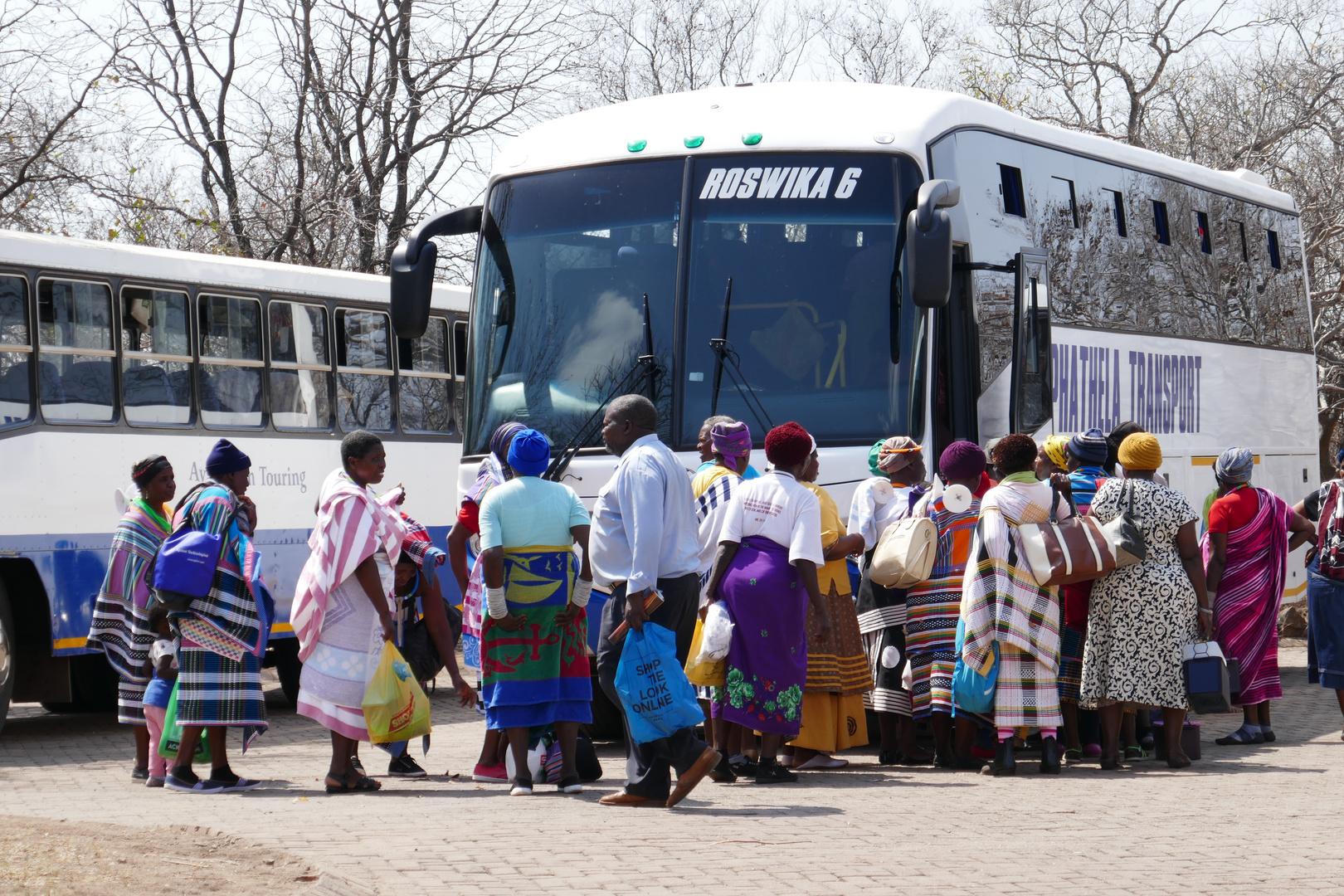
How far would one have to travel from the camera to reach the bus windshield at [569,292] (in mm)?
9344

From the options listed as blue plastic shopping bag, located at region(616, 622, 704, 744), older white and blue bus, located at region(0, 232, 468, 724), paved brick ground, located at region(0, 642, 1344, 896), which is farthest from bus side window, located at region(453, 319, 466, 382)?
blue plastic shopping bag, located at region(616, 622, 704, 744)

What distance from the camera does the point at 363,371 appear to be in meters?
14.2

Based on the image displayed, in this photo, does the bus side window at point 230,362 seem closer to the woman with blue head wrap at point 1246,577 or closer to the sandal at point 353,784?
Result: the sandal at point 353,784

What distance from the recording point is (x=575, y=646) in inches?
307

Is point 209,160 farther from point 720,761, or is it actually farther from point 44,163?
point 720,761

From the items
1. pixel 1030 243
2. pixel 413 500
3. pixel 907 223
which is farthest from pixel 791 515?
pixel 413 500

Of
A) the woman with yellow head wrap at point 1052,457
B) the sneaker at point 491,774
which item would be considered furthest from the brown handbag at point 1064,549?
the sneaker at point 491,774

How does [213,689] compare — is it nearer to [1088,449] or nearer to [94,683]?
[1088,449]

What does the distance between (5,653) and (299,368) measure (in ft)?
11.7

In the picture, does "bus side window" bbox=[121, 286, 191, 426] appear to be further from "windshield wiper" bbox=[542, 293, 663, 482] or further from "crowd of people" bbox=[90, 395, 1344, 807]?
"windshield wiper" bbox=[542, 293, 663, 482]

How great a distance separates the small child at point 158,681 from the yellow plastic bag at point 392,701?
104 cm

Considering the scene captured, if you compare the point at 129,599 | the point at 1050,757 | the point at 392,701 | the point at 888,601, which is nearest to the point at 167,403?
the point at 129,599

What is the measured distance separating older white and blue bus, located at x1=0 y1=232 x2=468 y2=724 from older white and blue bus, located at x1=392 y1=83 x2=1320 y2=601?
3.76 ft

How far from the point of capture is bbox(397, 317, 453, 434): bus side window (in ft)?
48.0
